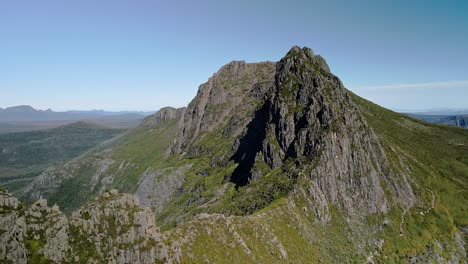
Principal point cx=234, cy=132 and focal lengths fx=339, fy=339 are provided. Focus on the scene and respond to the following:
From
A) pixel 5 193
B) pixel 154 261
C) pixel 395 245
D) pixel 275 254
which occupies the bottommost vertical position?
pixel 395 245

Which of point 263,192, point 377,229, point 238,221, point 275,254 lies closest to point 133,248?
point 238,221

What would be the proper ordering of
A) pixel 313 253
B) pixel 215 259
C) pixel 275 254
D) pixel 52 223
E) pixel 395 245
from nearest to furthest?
1. pixel 52 223
2. pixel 215 259
3. pixel 275 254
4. pixel 313 253
5. pixel 395 245

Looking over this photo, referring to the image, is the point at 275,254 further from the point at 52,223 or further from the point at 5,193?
the point at 5,193

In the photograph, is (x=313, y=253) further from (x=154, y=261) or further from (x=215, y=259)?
(x=154, y=261)

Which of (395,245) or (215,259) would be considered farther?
(395,245)

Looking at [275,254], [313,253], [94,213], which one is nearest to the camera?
[94,213]

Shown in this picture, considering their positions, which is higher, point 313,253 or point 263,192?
point 263,192
